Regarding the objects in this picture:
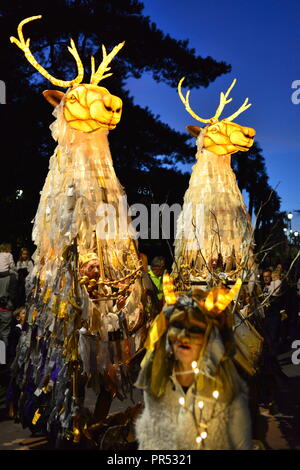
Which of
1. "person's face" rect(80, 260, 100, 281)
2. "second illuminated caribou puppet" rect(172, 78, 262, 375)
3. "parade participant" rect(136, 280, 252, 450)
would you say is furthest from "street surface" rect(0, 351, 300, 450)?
"parade participant" rect(136, 280, 252, 450)

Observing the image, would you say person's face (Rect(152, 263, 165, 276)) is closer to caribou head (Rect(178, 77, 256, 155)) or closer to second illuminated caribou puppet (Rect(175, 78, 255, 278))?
second illuminated caribou puppet (Rect(175, 78, 255, 278))

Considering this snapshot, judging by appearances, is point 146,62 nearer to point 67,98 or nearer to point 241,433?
point 67,98

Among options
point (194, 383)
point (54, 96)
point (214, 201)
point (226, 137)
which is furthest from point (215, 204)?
point (194, 383)

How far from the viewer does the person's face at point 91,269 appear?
5152 mm

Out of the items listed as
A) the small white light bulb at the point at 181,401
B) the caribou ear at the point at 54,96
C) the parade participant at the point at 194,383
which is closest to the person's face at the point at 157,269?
the caribou ear at the point at 54,96

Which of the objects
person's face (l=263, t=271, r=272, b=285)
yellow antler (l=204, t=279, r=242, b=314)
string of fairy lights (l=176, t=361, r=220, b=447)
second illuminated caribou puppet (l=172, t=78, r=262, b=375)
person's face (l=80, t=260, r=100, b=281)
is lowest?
string of fairy lights (l=176, t=361, r=220, b=447)

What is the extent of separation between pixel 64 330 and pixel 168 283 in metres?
2.02

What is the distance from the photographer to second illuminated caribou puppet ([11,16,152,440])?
4840 millimetres

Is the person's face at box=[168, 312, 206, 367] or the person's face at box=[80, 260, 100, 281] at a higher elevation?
the person's face at box=[80, 260, 100, 281]

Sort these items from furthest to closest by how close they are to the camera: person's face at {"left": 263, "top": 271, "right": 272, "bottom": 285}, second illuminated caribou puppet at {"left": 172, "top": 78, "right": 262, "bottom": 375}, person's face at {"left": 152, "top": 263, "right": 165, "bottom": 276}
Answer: person's face at {"left": 263, "top": 271, "right": 272, "bottom": 285} < person's face at {"left": 152, "top": 263, "right": 165, "bottom": 276} < second illuminated caribou puppet at {"left": 172, "top": 78, "right": 262, "bottom": 375}

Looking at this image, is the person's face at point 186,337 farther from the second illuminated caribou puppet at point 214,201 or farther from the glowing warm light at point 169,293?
the second illuminated caribou puppet at point 214,201

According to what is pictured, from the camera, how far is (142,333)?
215 inches

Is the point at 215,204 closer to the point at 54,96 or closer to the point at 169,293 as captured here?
the point at 54,96
